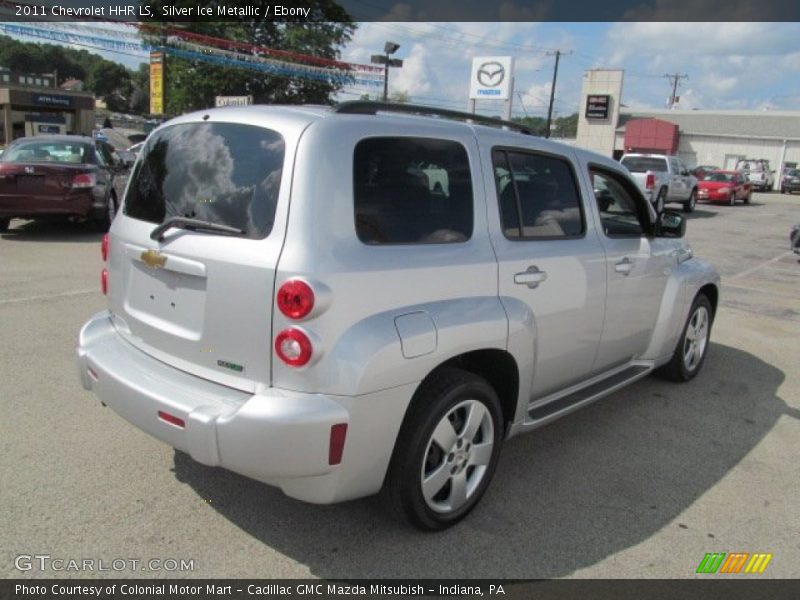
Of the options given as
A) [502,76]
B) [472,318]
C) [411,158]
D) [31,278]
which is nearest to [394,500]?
[472,318]

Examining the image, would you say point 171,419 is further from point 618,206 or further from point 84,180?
point 84,180

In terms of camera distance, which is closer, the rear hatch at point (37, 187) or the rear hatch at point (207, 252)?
the rear hatch at point (207, 252)

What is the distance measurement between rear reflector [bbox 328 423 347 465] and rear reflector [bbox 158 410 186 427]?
609 mm

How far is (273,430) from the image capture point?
8.27 feet

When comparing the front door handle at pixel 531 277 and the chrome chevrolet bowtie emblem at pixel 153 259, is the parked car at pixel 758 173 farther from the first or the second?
the chrome chevrolet bowtie emblem at pixel 153 259

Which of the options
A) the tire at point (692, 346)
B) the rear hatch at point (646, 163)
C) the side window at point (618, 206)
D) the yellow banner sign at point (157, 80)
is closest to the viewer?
the side window at point (618, 206)

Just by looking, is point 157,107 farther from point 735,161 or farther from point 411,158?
point 735,161

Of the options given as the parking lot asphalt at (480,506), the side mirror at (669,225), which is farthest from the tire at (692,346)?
the side mirror at (669,225)

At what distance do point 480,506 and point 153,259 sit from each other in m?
1.97

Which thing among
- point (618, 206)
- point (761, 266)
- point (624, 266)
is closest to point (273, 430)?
point (624, 266)

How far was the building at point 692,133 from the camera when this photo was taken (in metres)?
53.9

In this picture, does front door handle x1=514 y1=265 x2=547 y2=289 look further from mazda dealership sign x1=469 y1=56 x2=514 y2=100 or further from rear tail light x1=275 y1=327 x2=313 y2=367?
mazda dealership sign x1=469 y1=56 x2=514 y2=100

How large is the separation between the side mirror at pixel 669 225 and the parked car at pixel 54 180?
29.3 feet

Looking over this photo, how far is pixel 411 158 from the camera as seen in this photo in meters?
3.03
